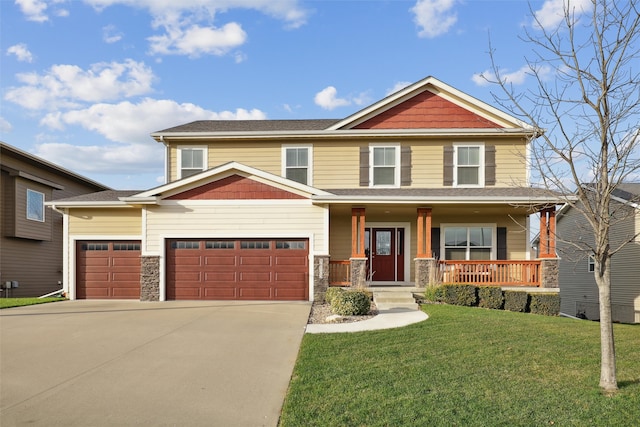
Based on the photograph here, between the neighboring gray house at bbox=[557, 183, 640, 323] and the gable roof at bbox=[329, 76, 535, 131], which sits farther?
the neighboring gray house at bbox=[557, 183, 640, 323]

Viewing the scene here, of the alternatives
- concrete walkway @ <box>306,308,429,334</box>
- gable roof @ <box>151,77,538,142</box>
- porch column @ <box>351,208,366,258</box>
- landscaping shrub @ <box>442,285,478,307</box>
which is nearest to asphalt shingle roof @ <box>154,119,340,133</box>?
gable roof @ <box>151,77,538,142</box>

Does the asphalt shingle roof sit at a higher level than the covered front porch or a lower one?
higher

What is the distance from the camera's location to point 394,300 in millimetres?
14219

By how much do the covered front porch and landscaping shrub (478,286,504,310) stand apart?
5.92ft

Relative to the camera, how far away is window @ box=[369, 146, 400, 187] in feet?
55.8

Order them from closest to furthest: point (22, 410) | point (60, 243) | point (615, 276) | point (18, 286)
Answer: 1. point (22, 410)
2. point (615, 276)
3. point (18, 286)
4. point (60, 243)

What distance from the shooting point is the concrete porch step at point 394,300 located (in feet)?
44.4

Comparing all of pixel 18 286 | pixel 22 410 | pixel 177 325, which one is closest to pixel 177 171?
pixel 177 325

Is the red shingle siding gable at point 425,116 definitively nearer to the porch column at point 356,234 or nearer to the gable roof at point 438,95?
the gable roof at point 438,95

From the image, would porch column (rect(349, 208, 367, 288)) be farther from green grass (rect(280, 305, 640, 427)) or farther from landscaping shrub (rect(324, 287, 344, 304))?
green grass (rect(280, 305, 640, 427))

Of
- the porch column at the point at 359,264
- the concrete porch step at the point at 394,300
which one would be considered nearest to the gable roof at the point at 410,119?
the porch column at the point at 359,264

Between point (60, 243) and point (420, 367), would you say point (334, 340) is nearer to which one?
point (420, 367)

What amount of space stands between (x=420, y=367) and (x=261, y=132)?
11.9 m

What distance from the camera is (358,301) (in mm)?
11906
